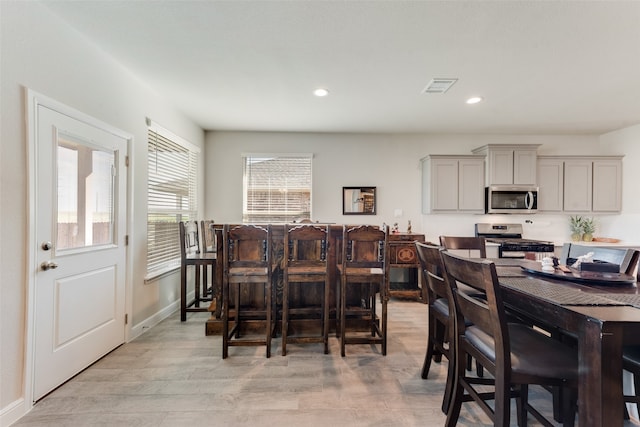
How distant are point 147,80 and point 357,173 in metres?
3.19

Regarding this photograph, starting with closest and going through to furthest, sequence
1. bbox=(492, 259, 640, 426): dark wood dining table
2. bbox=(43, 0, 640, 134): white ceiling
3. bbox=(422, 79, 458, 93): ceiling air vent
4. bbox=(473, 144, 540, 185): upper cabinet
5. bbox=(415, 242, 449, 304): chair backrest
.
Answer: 1. bbox=(492, 259, 640, 426): dark wood dining table
2. bbox=(415, 242, 449, 304): chair backrest
3. bbox=(43, 0, 640, 134): white ceiling
4. bbox=(422, 79, 458, 93): ceiling air vent
5. bbox=(473, 144, 540, 185): upper cabinet

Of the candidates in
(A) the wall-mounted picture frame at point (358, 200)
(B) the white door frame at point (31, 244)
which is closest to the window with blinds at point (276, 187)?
(A) the wall-mounted picture frame at point (358, 200)

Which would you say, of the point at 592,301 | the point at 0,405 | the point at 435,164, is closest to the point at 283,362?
→ the point at 0,405

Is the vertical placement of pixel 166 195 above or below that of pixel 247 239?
above

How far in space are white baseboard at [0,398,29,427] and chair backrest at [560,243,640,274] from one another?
3905mm

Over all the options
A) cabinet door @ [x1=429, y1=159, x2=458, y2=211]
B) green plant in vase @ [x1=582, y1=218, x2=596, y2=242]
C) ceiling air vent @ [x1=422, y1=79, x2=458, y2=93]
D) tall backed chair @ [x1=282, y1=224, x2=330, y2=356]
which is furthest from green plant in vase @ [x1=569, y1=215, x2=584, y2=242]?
tall backed chair @ [x1=282, y1=224, x2=330, y2=356]

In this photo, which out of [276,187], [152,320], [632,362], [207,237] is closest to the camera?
[632,362]

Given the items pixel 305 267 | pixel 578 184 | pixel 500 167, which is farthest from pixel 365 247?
pixel 578 184

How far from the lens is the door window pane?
82.0 inches

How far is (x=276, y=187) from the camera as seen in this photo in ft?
15.7

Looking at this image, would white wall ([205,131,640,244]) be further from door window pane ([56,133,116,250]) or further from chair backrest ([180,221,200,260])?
door window pane ([56,133,116,250])

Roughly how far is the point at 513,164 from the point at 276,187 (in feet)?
12.5

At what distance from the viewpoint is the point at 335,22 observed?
2.00 meters

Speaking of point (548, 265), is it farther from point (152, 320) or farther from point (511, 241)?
point (152, 320)
